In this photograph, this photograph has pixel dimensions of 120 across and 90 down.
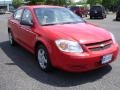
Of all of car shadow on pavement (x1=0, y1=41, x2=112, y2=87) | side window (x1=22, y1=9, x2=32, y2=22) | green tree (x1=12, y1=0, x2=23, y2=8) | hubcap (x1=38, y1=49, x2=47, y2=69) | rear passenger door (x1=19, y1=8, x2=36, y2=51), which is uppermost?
side window (x1=22, y1=9, x2=32, y2=22)

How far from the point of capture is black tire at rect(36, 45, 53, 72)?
6.12m

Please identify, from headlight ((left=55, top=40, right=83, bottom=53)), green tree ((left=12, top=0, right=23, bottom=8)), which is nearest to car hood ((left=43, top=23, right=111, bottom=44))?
headlight ((left=55, top=40, right=83, bottom=53))

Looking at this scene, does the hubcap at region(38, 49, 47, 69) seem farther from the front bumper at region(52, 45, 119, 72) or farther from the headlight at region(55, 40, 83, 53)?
the headlight at region(55, 40, 83, 53)

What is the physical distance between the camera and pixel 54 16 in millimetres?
7156

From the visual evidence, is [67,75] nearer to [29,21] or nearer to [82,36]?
[82,36]

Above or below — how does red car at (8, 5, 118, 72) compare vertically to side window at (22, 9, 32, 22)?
below

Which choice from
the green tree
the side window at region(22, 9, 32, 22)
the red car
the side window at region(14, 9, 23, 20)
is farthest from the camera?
the green tree

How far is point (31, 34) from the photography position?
6.90m

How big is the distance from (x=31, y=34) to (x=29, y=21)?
353 mm

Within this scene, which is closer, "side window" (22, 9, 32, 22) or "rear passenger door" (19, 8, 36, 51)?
"rear passenger door" (19, 8, 36, 51)

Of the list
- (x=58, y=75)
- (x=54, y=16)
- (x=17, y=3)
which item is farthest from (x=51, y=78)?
(x=17, y=3)

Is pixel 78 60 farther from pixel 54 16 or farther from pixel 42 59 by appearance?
pixel 54 16

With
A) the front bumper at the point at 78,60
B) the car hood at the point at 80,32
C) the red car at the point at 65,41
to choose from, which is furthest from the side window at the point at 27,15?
the front bumper at the point at 78,60

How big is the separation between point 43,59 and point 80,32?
1.07 meters
